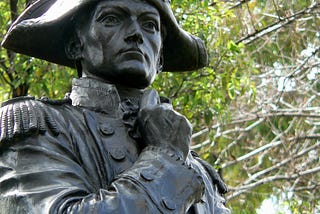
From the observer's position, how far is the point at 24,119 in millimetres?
3990

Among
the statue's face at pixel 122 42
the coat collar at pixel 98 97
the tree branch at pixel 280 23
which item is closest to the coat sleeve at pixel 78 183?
the coat collar at pixel 98 97

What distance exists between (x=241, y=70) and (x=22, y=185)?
6863 mm

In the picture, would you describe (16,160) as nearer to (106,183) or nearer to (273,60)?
(106,183)

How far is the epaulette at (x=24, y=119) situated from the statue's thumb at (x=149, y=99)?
0.36 meters

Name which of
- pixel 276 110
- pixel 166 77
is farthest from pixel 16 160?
pixel 276 110

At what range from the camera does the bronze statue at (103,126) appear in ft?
12.4

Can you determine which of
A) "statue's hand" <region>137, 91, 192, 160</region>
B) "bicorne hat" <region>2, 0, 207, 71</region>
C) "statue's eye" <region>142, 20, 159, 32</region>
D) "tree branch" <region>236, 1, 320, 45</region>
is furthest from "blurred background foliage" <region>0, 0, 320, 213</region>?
"statue's hand" <region>137, 91, 192, 160</region>

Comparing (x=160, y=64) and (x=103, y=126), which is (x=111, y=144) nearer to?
(x=103, y=126)

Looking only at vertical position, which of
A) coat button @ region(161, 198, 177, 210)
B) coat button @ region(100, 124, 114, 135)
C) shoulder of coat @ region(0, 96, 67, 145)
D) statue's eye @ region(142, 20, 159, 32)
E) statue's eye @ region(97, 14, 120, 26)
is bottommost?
coat button @ region(161, 198, 177, 210)

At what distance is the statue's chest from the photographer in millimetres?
4020

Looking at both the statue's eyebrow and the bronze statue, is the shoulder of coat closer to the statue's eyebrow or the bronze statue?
the bronze statue

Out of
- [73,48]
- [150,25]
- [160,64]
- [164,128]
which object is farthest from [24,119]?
[160,64]

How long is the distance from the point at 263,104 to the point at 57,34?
8881mm

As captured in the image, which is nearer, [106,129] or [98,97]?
[106,129]
